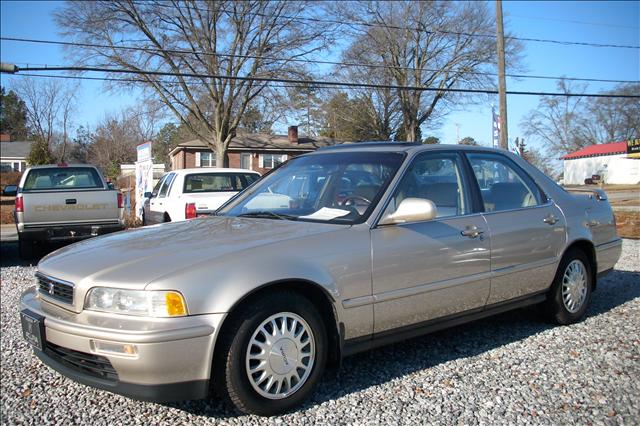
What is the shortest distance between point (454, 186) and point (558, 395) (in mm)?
1652

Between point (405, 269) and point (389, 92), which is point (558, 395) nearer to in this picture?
point (405, 269)

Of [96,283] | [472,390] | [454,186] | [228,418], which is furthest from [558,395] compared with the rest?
[96,283]

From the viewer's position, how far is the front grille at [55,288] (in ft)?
10.1

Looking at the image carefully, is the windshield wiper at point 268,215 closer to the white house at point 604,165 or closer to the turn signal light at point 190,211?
the turn signal light at point 190,211

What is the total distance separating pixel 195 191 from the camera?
1116 centimetres

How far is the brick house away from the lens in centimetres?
4294

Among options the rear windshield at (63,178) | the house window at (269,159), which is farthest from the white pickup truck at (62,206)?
the house window at (269,159)

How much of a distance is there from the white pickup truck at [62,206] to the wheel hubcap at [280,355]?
7421 millimetres

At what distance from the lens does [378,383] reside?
3.71m

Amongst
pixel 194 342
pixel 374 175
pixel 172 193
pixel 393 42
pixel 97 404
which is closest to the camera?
pixel 194 342

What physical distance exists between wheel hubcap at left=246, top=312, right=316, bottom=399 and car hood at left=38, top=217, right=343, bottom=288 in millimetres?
434

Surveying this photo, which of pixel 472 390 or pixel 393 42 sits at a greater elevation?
pixel 393 42

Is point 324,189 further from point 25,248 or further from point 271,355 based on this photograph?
point 25,248

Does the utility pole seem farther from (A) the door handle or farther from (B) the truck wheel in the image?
(A) the door handle
